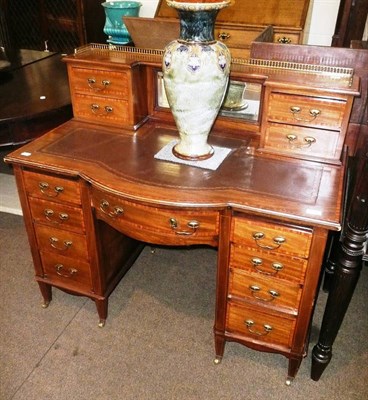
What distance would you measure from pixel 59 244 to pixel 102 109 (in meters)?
0.62

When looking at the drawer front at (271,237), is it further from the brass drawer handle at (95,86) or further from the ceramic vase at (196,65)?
the brass drawer handle at (95,86)

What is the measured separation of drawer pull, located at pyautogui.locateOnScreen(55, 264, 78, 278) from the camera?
6.28ft

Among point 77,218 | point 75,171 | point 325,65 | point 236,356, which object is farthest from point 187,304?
point 325,65

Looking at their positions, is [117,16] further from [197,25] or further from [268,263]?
[268,263]

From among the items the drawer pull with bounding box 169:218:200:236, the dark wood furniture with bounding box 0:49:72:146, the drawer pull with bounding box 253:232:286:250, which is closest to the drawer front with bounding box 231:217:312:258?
the drawer pull with bounding box 253:232:286:250

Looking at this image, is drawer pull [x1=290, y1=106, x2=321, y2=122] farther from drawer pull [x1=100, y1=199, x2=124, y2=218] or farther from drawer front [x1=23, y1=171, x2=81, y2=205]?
drawer front [x1=23, y1=171, x2=81, y2=205]

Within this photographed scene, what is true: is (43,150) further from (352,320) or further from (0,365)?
(352,320)

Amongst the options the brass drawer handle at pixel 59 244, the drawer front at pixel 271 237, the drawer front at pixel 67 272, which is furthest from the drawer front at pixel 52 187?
the drawer front at pixel 271 237

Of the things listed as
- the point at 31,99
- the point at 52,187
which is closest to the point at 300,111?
the point at 52,187

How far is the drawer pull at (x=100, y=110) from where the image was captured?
184 cm

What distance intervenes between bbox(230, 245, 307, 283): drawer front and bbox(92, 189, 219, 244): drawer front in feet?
0.38

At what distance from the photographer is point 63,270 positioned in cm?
193

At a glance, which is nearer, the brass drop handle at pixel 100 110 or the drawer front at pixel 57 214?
the drawer front at pixel 57 214

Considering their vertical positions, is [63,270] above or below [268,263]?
below
